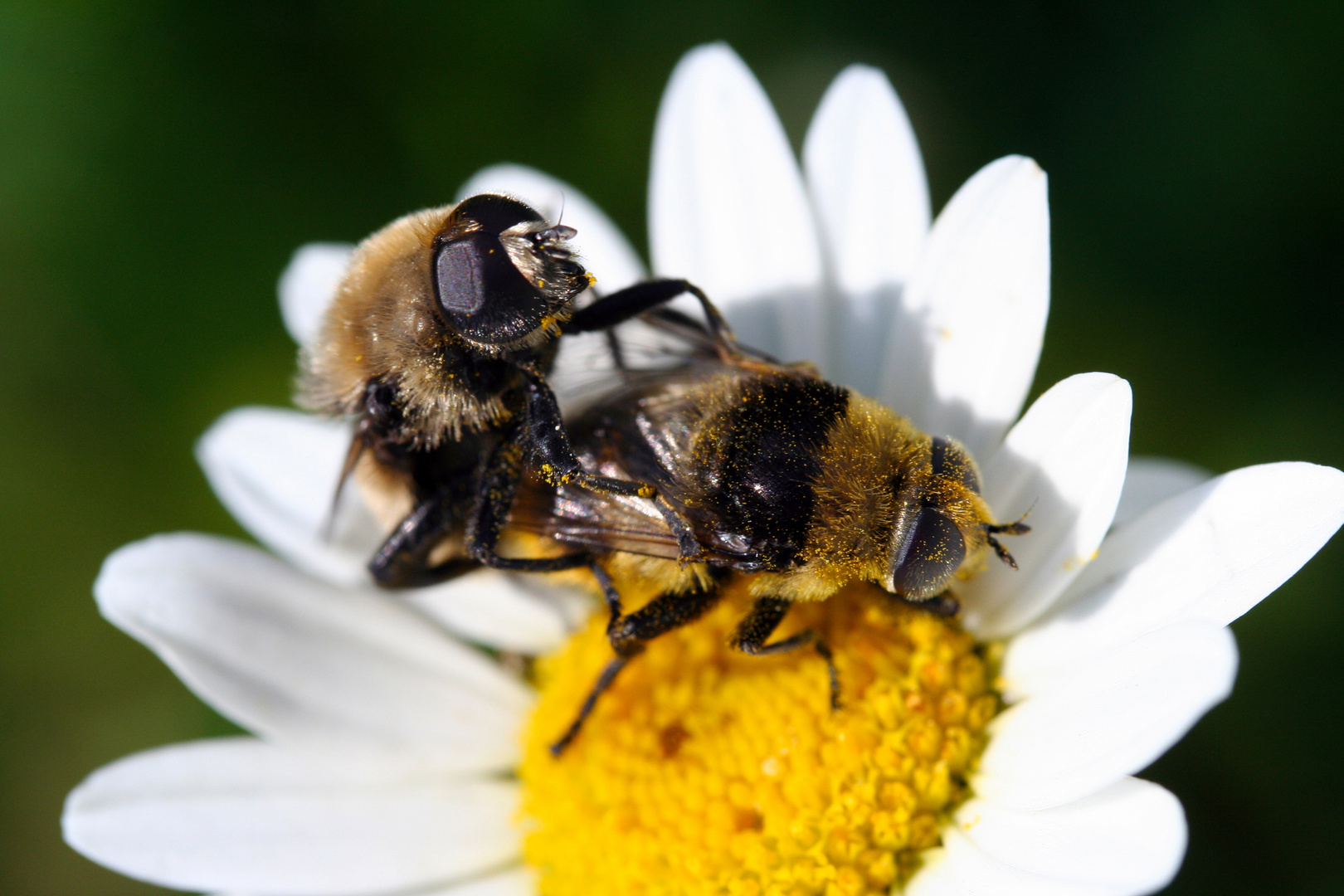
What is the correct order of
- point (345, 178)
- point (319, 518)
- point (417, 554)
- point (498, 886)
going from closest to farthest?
point (417, 554) → point (498, 886) → point (319, 518) → point (345, 178)

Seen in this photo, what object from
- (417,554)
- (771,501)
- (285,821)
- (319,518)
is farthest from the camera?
(319,518)

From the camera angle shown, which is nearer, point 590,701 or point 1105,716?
point 1105,716

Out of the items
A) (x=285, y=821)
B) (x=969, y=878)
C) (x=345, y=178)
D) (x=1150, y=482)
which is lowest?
(x=285, y=821)

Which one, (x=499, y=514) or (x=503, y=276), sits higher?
(x=503, y=276)

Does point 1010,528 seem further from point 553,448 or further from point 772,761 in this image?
point 553,448

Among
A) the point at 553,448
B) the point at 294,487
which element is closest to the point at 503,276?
the point at 553,448

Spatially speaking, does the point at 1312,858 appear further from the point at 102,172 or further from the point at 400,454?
the point at 102,172

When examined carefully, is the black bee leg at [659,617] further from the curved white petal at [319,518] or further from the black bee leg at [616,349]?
the curved white petal at [319,518]

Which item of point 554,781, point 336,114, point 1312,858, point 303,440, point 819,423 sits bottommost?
point 1312,858

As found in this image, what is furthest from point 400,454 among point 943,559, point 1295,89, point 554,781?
point 1295,89
